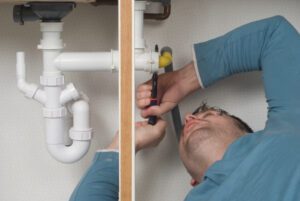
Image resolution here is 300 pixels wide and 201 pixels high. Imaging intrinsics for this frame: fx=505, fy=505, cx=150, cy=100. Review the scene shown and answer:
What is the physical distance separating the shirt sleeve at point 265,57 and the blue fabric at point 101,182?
31 cm

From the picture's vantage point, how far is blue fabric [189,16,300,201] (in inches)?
39.1

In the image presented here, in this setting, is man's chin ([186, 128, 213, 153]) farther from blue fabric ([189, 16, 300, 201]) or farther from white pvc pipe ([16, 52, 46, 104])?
white pvc pipe ([16, 52, 46, 104])

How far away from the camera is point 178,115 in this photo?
54.9 inches

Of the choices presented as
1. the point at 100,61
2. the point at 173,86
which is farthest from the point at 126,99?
the point at 173,86

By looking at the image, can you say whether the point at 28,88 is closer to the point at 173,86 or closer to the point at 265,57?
the point at 173,86

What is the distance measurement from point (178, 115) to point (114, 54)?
305 millimetres

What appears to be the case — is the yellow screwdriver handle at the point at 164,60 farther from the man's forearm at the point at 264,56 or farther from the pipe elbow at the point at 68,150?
the pipe elbow at the point at 68,150

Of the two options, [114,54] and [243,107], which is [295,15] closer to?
[243,107]

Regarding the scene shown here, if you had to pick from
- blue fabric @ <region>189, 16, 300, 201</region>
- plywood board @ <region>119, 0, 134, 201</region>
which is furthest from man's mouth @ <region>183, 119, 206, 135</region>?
plywood board @ <region>119, 0, 134, 201</region>

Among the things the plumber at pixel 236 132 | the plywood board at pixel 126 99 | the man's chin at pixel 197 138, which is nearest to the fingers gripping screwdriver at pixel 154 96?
the plumber at pixel 236 132

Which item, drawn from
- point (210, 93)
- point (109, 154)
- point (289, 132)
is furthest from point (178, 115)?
point (289, 132)

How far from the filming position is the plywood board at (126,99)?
732mm

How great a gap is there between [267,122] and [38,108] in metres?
0.67

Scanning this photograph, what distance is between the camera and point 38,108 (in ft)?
4.79
